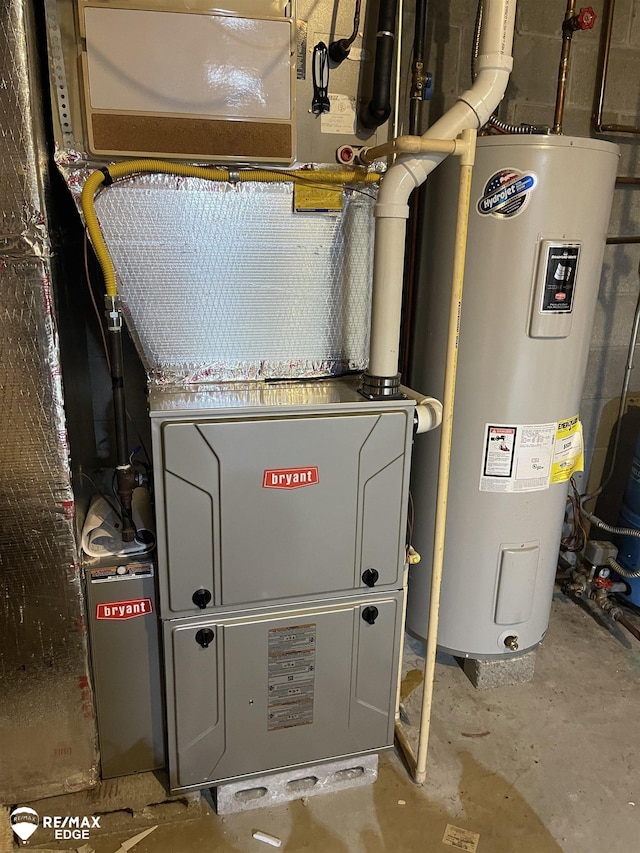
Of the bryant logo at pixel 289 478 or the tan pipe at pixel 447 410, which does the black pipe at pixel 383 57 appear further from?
the bryant logo at pixel 289 478

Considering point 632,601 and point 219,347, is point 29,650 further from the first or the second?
point 632,601

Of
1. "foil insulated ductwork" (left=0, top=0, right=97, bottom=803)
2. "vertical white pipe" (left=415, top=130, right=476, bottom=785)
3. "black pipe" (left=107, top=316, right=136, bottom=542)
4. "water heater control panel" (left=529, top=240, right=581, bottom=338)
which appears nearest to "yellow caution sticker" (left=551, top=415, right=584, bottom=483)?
"water heater control panel" (left=529, top=240, right=581, bottom=338)

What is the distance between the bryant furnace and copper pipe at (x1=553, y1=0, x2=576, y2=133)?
3.80 feet

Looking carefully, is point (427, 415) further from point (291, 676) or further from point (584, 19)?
point (584, 19)

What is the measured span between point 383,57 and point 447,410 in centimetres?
87

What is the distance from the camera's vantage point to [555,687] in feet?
6.82

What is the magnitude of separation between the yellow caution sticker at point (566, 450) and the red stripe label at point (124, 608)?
120 cm

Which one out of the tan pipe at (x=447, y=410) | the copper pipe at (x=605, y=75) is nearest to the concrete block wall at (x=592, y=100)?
the copper pipe at (x=605, y=75)

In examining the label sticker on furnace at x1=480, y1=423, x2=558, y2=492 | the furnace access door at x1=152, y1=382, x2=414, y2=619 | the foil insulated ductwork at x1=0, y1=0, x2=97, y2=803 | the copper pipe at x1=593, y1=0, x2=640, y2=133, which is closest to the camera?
the foil insulated ductwork at x1=0, y1=0, x2=97, y2=803

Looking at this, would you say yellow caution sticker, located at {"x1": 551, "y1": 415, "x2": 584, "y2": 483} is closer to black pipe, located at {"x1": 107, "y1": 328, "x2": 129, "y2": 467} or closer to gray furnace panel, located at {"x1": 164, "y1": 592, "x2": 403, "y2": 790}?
gray furnace panel, located at {"x1": 164, "y1": 592, "x2": 403, "y2": 790}

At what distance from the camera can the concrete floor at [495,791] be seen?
1540 millimetres

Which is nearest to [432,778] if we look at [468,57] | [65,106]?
[65,106]

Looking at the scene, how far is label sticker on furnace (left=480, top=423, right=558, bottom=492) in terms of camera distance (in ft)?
5.89

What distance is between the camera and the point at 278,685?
1566 millimetres
